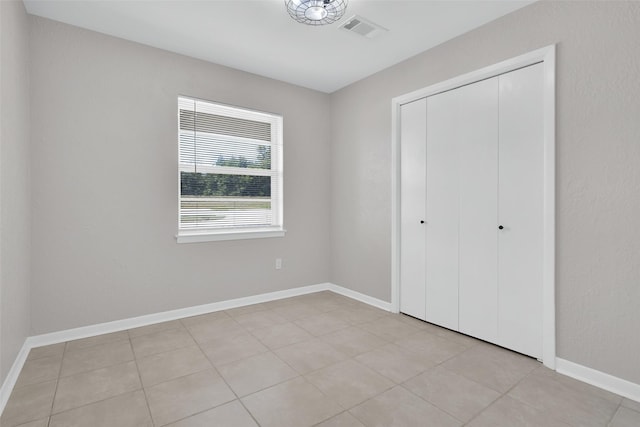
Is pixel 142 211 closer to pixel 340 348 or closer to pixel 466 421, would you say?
pixel 340 348

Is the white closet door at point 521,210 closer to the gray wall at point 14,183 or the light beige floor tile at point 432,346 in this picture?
the light beige floor tile at point 432,346

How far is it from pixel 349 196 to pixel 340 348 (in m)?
1.98

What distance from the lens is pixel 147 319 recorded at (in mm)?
3025

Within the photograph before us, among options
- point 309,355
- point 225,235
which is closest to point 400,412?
point 309,355

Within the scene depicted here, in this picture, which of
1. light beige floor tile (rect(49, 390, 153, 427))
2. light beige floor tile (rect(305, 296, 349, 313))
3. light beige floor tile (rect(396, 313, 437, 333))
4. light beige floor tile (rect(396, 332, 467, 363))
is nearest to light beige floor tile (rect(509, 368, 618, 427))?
light beige floor tile (rect(396, 332, 467, 363))

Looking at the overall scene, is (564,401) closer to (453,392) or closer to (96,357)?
(453,392)

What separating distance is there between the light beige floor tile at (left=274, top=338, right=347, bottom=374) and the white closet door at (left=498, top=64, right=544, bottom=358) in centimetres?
137

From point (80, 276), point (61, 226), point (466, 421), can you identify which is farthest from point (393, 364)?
point (61, 226)

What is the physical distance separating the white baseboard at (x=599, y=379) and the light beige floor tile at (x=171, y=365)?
7.98 feet

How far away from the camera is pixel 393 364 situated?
2.31 metres

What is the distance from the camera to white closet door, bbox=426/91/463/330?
291 cm

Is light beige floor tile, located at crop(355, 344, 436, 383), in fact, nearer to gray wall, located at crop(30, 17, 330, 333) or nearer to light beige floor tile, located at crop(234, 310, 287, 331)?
light beige floor tile, located at crop(234, 310, 287, 331)

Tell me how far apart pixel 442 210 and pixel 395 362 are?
142cm

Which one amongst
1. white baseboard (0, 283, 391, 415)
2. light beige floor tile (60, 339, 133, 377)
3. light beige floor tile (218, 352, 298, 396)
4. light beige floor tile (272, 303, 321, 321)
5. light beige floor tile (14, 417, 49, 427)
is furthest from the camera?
light beige floor tile (272, 303, 321, 321)
